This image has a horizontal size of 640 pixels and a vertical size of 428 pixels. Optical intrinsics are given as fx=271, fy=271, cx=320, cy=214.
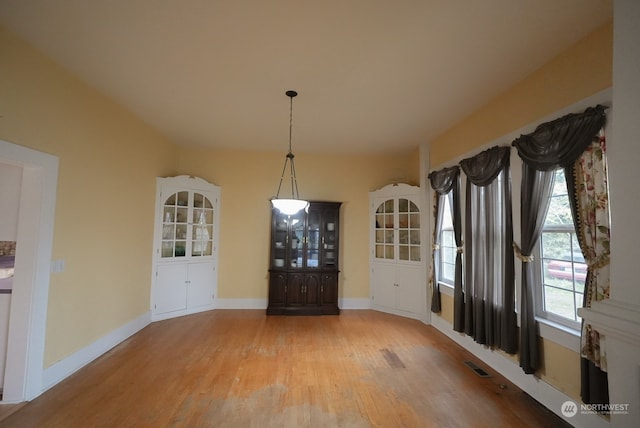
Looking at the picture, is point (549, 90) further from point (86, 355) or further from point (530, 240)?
point (86, 355)

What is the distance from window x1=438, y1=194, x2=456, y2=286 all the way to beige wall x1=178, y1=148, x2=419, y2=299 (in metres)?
1.24

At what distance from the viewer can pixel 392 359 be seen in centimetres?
320

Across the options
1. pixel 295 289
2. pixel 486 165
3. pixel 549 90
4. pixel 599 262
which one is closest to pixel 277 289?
pixel 295 289

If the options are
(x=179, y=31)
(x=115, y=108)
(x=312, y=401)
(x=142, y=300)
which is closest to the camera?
(x=179, y=31)

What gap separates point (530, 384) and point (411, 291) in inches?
89.5

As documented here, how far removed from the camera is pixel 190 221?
4.73 metres

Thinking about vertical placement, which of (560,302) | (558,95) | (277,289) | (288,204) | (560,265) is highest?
(558,95)

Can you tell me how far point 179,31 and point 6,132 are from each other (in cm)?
160

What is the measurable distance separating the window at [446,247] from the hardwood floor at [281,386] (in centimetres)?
88

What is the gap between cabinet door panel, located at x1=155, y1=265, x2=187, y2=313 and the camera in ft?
14.5

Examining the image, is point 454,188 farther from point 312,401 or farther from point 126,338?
point 126,338

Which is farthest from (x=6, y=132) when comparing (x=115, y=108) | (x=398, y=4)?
(x=398, y=4)

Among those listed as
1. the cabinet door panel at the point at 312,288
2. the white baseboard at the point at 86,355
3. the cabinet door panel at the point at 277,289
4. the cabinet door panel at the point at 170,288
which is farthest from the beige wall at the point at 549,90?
the white baseboard at the point at 86,355

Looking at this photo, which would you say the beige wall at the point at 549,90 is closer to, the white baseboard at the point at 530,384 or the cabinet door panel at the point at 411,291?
the cabinet door panel at the point at 411,291
